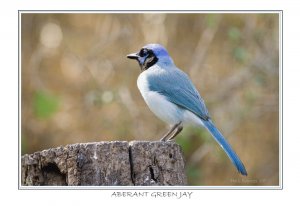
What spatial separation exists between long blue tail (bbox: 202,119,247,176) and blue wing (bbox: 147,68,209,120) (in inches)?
5.3

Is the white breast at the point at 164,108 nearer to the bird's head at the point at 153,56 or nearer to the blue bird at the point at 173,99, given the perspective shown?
the blue bird at the point at 173,99

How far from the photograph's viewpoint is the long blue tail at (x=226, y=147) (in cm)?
627

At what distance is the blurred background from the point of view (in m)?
9.29

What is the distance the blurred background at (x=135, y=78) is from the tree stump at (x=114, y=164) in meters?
3.66

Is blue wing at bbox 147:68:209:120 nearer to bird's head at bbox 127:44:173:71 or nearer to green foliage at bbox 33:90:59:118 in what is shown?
bird's head at bbox 127:44:173:71

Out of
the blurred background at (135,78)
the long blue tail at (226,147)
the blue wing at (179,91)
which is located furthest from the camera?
the blurred background at (135,78)

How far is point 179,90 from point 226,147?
88cm

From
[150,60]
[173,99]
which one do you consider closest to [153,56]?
[150,60]

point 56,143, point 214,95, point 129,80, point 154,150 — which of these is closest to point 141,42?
point 129,80

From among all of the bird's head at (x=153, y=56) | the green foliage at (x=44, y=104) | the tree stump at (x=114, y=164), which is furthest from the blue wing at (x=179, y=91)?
the green foliage at (x=44, y=104)

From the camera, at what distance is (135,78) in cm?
962

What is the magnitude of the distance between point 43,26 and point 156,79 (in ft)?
11.3

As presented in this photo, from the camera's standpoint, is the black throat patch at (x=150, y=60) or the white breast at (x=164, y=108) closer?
the white breast at (x=164, y=108)

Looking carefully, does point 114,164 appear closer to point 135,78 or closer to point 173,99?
point 173,99
